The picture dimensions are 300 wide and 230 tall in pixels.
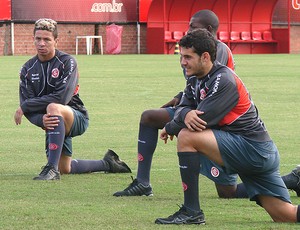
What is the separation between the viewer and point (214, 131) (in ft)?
22.0

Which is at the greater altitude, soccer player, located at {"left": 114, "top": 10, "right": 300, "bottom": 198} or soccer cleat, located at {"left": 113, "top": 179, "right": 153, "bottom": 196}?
soccer player, located at {"left": 114, "top": 10, "right": 300, "bottom": 198}

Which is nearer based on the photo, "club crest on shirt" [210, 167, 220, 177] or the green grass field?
the green grass field

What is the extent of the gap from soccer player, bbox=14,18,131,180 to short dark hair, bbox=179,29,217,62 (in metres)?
2.94

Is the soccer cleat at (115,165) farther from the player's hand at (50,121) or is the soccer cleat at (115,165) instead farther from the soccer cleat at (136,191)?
the soccer cleat at (136,191)

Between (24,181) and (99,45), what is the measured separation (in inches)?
1354

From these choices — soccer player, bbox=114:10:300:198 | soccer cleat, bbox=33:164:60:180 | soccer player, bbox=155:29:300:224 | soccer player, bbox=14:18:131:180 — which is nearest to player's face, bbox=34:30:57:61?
soccer player, bbox=14:18:131:180

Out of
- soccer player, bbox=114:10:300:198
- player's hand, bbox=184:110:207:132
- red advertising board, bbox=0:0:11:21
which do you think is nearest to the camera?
player's hand, bbox=184:110:207:132

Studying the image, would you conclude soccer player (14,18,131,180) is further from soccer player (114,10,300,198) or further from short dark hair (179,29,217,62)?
short dark hair (179,29,217,62)

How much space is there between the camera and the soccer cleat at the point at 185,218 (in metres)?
6.71

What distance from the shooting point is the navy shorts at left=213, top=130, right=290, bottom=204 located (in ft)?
21.9

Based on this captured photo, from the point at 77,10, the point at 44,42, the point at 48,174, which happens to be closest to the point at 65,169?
the point at 48,174

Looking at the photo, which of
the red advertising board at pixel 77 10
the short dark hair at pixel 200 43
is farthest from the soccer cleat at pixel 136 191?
the red advertising board at pixel 77 10

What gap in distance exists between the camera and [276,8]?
4650cm

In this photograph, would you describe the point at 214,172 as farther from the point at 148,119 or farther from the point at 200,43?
the point at 200,43
